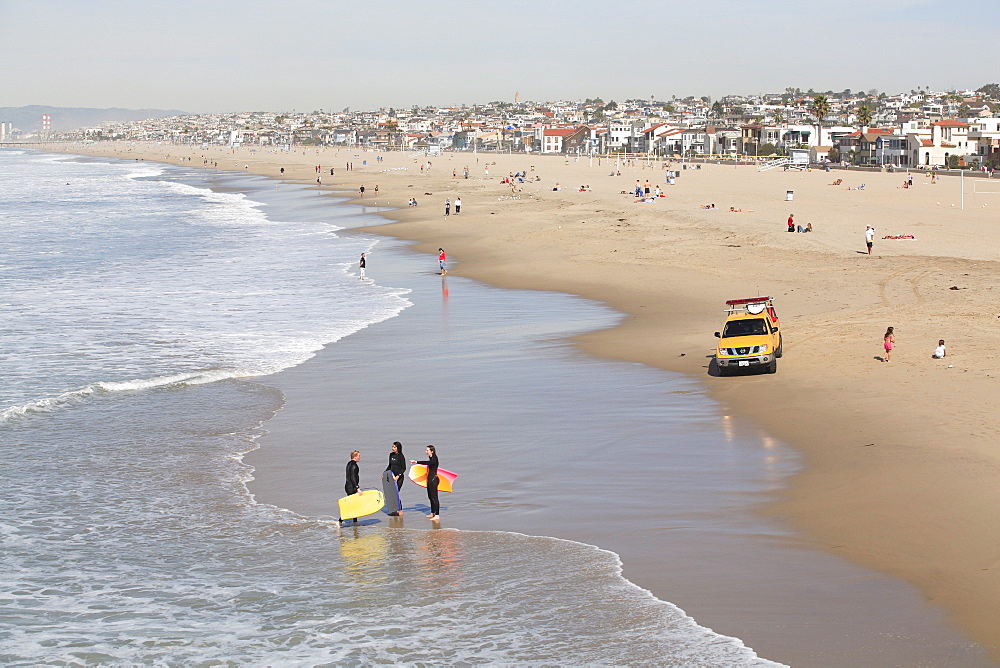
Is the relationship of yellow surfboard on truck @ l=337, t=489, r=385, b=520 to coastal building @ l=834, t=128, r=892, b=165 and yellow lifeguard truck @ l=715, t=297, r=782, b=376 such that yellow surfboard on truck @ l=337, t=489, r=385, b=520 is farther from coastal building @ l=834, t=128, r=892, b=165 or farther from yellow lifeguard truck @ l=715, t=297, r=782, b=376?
coastal building @ l=834, t=128, r=892, b=165

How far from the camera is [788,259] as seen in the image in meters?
38.4

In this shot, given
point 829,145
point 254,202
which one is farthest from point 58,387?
point 829,145

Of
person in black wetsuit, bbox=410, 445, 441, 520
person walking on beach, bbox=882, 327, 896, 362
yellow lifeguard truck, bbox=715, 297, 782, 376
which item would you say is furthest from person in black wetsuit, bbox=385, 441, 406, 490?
person walking on beach, bbox=882, 327, 896, 362

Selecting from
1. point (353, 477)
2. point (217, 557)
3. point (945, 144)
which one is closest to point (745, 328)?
point (353, 477)

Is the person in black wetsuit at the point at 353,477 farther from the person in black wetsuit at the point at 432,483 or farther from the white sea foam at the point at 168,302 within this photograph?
the white sea foam at the point at 168,302

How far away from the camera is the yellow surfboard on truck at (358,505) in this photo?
13.9m

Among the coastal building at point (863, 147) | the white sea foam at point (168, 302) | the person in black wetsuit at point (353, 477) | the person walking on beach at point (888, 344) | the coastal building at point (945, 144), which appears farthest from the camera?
the coastal building at point (863, 147)

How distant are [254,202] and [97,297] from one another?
53.4m

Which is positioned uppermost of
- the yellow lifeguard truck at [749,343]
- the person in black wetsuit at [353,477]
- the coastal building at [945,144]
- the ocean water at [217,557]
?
the coastal building at [945,144]

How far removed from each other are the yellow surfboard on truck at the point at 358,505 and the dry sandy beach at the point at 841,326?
5.32 m

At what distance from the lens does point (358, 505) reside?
14.0 metres

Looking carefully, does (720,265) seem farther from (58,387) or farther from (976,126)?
(976,126)

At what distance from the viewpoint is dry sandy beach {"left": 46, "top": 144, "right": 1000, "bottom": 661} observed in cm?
1277

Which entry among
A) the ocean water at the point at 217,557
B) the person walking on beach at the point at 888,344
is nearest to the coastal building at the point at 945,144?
the person walking on beach at the point at 888,344
